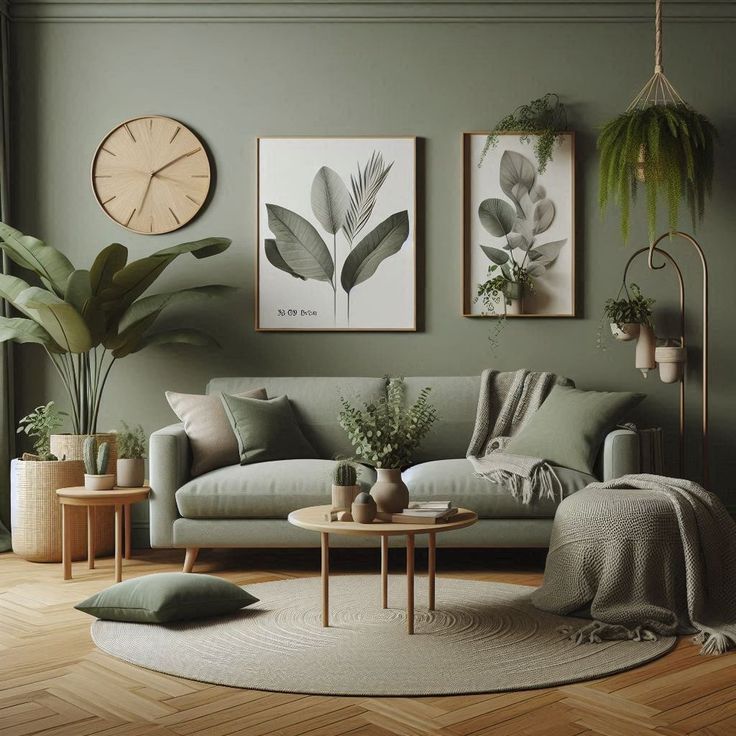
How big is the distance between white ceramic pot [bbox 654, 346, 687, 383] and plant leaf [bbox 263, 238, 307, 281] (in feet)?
6.04

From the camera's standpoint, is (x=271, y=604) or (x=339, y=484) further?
(x=271, y=604)

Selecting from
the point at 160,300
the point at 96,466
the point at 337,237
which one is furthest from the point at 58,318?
the point at 337,237

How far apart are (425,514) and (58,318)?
203cm

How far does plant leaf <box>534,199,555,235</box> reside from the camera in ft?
15.8

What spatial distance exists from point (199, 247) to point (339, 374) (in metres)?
1.00

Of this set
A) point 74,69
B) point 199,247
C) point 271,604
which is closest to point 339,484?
point 271,604

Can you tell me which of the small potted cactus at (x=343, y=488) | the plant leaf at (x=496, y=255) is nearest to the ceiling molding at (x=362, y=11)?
the plant leaf at (x=496, y=255)

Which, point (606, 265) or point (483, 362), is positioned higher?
point (606, 265)

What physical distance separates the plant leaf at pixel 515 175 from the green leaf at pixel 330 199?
0.82m

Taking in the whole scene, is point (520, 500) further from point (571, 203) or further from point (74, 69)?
point (74, 69)

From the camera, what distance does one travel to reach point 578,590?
123 inches

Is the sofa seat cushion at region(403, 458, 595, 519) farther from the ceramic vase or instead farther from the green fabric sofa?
the ceramic vase

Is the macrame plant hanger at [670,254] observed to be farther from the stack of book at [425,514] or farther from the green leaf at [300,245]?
the stack of book at [425,514]

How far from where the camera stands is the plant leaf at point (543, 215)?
15.8 feet
